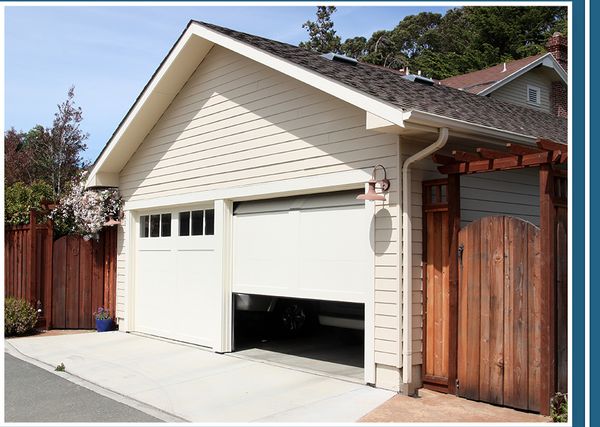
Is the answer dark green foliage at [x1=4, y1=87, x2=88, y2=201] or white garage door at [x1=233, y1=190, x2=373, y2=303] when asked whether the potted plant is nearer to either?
white garage door at [x1=233, y1=190, x2=373, y2=303]

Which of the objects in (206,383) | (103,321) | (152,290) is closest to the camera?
(206,383)

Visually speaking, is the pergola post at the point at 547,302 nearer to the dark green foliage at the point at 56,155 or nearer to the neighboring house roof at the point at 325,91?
the neighboring house roof at the point at 325,91

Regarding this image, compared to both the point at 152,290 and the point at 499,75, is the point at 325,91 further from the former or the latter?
the point at 499,75

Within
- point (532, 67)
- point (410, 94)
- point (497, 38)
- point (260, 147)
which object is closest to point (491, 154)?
point (410, 94)

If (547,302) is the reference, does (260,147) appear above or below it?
above

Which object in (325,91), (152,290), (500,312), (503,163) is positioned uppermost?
(325,91)

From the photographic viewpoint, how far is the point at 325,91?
7.79 meters

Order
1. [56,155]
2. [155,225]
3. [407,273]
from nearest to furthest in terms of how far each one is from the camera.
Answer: [407,273] < [155,225] < [56,155]

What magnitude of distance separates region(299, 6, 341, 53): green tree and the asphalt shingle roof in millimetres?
32171

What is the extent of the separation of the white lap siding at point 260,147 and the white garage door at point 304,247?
1.16 feet

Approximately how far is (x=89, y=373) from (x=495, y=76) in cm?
1779

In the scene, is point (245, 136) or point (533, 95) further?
point (533, 95)

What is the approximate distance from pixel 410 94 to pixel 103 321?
7862mm

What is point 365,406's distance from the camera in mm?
6602
